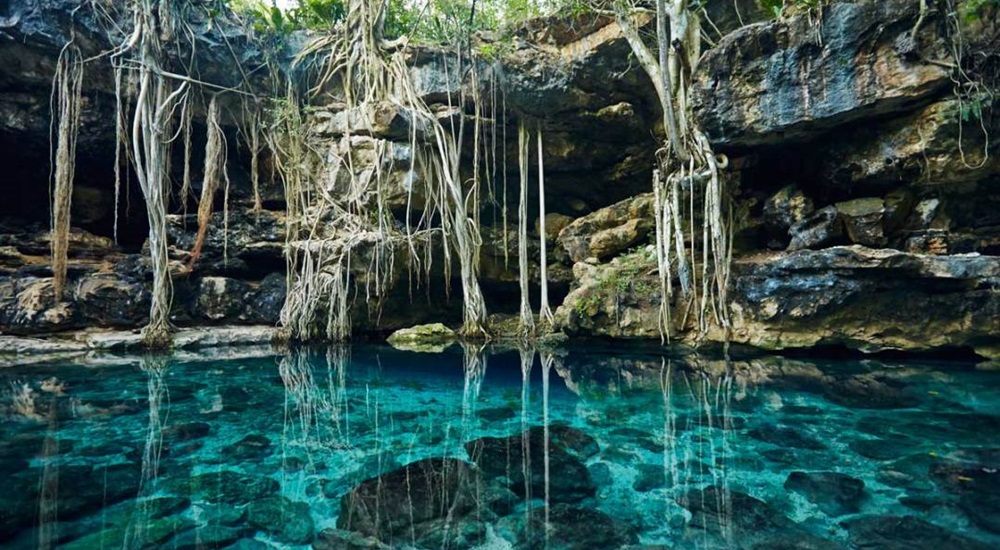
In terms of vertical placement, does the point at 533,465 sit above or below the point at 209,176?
below

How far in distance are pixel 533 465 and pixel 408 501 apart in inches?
24.6

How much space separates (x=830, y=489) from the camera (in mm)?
1934

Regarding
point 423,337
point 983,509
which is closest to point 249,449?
point 983,509

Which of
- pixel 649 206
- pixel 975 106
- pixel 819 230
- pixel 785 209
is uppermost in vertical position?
pixel 975 106

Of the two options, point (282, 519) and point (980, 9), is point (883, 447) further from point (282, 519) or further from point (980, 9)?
point (980, 9)

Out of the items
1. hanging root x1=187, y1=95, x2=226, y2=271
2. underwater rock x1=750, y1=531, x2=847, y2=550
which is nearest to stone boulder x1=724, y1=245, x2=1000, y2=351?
underwater rock x1=750, y1=531, x2=847, y2=550

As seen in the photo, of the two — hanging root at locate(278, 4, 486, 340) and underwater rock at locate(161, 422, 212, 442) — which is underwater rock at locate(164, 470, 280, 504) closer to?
underwater rock at locate(161, 422, 212, 442)

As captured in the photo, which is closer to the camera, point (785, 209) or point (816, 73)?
point (816, 73)

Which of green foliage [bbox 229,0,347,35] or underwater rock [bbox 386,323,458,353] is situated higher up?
green foliage [bbox 229,0,347,35]

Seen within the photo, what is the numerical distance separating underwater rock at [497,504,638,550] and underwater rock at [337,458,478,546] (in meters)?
0.22

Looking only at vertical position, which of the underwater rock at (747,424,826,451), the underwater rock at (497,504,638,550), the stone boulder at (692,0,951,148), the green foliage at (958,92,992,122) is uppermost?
the stone boulder at (692,0,951,148)

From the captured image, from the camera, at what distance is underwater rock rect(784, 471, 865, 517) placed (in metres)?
1.79

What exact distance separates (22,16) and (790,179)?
9.52m

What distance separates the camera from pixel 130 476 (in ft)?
7.07
